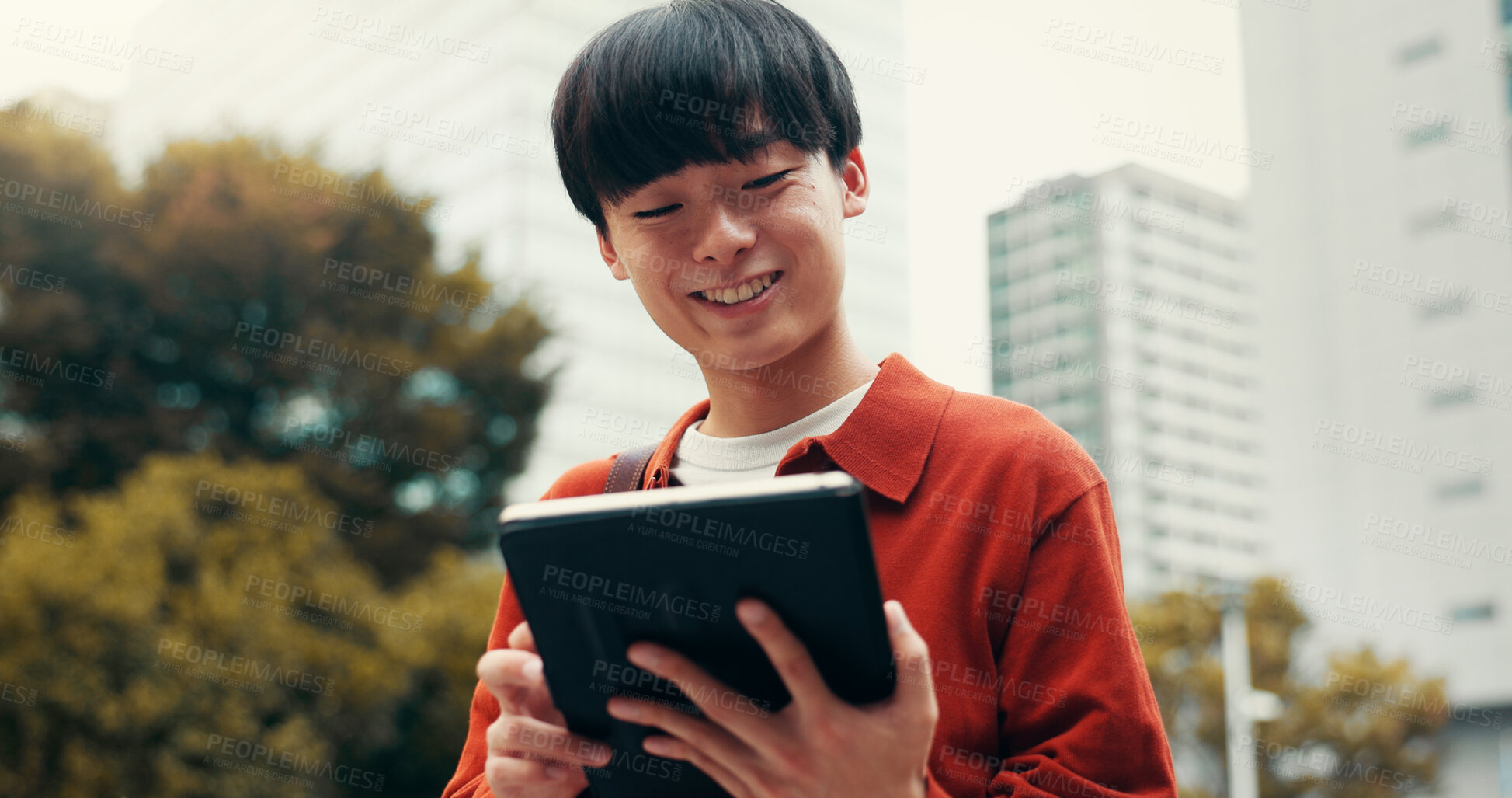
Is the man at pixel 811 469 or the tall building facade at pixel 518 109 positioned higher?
the tall building facade at pixel 518 109

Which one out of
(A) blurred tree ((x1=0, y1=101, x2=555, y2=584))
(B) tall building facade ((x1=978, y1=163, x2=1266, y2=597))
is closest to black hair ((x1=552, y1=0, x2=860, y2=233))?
(A) blurred tree ((x1=0, y1=101, x2=555, y2=584))

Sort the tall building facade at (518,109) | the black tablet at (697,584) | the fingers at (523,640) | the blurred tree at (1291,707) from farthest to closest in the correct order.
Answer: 1. the tall building facade at (518,109)
2. the blurred tree at (1291,707)
3. the fingers at (523,640)
4. the black tablet at (697,584)

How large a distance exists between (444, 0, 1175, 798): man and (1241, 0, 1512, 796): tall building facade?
63.5 feet

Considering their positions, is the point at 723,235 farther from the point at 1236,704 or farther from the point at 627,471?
the point at 1236,704

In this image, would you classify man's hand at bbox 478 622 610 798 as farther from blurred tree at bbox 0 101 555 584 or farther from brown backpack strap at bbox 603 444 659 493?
blurred tree at bbox 0 101 555 584

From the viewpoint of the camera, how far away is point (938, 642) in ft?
3.71

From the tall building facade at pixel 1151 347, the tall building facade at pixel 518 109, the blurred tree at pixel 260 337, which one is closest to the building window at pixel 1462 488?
the tall building facade at pixel 1151 347

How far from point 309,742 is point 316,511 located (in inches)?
81.0

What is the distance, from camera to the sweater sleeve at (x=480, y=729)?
1.30m

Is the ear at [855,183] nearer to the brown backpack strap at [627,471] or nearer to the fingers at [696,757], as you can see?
the brown backpack strap at [627,471]

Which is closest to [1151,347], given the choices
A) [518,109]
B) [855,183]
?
[518,109]

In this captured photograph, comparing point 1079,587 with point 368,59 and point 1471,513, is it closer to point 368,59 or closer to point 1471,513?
point 1471,513

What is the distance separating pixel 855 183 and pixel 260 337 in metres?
10.2

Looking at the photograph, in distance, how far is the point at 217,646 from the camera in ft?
26.9
